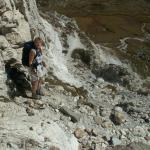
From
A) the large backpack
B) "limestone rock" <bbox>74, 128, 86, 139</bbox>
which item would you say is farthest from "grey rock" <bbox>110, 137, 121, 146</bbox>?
the large backpack

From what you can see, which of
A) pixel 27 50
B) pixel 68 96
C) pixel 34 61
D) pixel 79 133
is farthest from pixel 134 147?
pixel 27 50

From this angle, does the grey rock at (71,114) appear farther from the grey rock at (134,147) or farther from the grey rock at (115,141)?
the grey rock at (134,147)

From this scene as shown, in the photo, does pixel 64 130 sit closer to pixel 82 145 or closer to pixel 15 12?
pixel 82 145

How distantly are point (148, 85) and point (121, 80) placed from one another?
1.29 m

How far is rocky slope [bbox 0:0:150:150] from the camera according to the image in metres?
14.0

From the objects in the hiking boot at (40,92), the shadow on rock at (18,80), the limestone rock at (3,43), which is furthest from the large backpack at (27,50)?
the limestone rock at (3,43)

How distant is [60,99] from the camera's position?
1728cm

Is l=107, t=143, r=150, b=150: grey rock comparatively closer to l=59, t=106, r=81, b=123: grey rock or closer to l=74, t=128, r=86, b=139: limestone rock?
l=74, t=128, r=86, b=139: limestone rock

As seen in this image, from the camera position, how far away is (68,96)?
18.1 m

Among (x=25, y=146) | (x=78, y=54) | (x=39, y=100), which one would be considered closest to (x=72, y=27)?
(x=78, y=54)

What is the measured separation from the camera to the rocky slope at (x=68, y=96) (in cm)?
1396

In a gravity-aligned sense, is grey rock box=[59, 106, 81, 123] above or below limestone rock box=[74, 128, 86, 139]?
above

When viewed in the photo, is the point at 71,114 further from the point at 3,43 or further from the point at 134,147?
the point at 3,43

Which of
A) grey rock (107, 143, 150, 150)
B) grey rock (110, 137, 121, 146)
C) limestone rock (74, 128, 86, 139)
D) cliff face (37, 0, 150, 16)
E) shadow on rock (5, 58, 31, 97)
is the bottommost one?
grey rock (107, 143, 150, 150)
